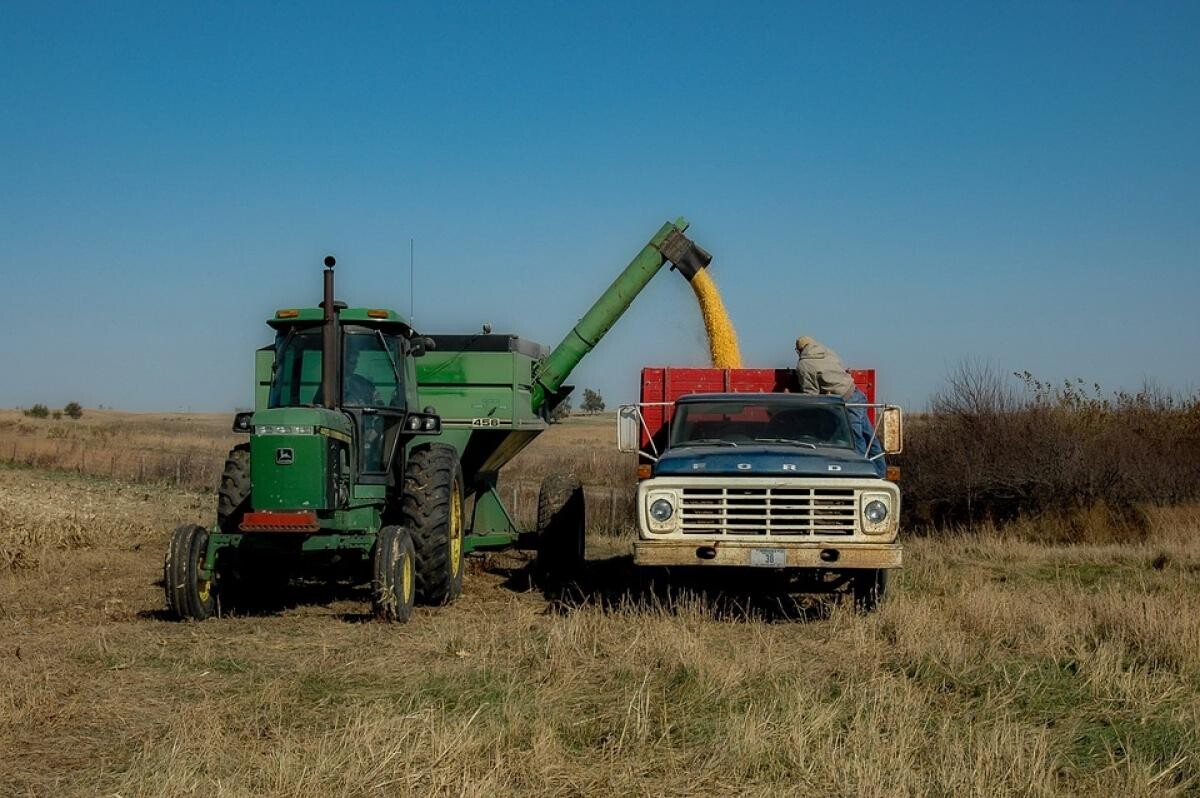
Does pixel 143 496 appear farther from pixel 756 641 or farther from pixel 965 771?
pixel 965 771

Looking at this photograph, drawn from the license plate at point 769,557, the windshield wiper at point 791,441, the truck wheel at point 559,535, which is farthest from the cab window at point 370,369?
the license plate at point 769,557

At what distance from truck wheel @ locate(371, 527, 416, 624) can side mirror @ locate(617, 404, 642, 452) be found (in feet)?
6.83

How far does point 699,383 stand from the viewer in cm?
1270

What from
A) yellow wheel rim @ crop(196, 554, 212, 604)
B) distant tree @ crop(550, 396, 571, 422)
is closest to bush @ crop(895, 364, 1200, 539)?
distant tree @ crop(550, 396, 571, 422)

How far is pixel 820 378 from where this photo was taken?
467 inches

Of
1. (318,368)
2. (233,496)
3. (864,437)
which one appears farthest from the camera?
(864,437)

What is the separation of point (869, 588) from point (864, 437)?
1.39 metres

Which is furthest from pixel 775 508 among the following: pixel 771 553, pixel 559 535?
pixel 559 535

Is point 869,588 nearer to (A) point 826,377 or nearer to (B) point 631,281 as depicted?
(A) point 826,377

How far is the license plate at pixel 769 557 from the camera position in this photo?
9.70 meters

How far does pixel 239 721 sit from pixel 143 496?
1690 centimetres

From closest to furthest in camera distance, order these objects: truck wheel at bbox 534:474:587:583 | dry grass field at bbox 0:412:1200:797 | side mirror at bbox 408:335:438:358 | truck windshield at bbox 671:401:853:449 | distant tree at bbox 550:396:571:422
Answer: dry grass field at bbox 0:412:1200:797 → truck windshield at bbox 671:401:853:449 → side mirror at bbox 408:335:438:358 → truck wheel at bbox 534:474:587:583 → distant tree at bbox 550:396:571:422

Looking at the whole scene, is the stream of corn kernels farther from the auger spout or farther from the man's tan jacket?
the man's tan jacket

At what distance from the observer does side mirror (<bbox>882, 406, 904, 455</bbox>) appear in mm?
10789
